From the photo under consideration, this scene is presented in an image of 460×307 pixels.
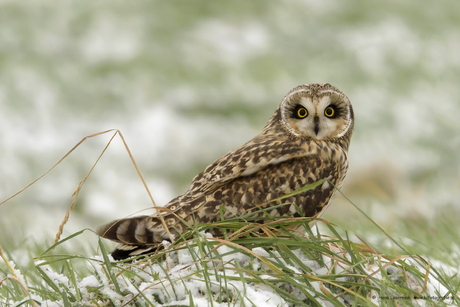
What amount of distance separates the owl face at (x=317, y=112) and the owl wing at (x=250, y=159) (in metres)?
0.14

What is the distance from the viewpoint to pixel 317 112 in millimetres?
3418

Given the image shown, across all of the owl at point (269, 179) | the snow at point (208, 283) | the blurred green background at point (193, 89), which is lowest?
the snow at point (208, 283)

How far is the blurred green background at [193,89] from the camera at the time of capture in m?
11.7

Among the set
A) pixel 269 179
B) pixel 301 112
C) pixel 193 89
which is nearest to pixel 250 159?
pixel 269 179

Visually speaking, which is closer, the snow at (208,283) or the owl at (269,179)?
the snow at (208,283)

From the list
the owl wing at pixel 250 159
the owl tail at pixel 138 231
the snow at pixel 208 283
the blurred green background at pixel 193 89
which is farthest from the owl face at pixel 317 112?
the blurred green background at pixel 193 89

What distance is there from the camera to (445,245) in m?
4.32

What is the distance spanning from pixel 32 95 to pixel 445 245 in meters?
11.6

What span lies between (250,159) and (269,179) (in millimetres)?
190

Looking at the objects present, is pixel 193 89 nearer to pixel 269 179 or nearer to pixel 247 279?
pixel 269 179

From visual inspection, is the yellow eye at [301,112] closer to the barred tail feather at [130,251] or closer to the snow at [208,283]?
the snow at [208,283]

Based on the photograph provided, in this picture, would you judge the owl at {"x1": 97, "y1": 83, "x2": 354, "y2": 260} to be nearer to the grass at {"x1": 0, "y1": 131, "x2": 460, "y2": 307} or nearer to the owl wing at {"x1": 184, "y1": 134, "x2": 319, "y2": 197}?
the owl wing at {"x1": 184, "y1": 134, "x2": 319, "y2": 197}

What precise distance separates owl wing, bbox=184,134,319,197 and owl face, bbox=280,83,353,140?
0.14 meters

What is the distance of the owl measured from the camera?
2.97 meters
